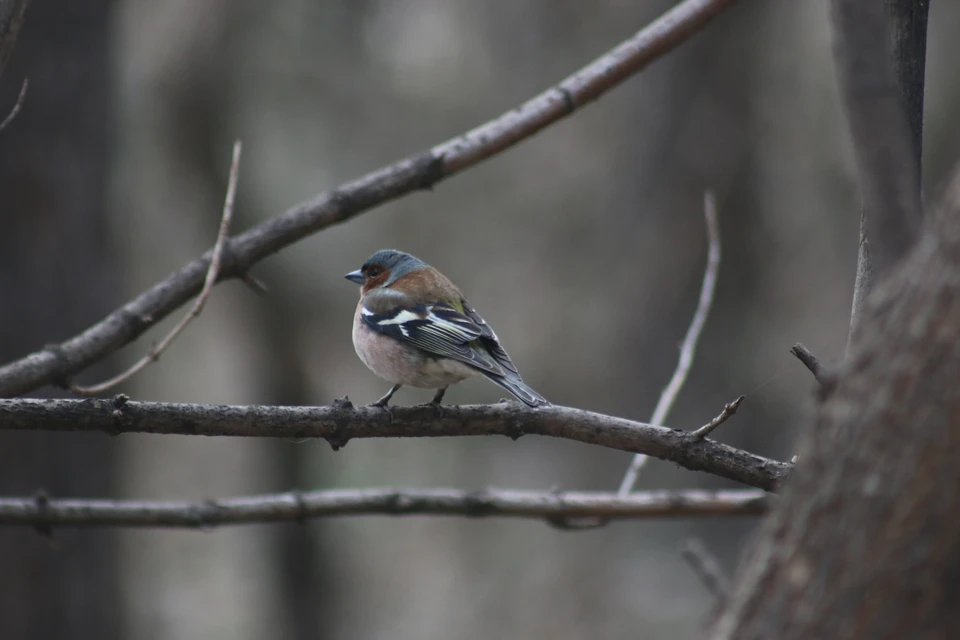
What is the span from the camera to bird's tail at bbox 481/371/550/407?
348cm

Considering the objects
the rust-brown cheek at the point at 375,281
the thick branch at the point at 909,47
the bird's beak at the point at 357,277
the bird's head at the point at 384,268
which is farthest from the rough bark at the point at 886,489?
the bird's beak at the point at 357,277

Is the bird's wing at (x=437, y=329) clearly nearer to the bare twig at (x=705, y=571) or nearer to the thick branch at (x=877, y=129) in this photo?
the bare twig at (x=705, y=571)

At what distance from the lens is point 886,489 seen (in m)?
1.63

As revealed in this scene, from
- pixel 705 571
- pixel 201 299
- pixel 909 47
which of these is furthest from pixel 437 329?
pixel 909 47

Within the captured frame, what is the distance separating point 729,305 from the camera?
1220 centimetres

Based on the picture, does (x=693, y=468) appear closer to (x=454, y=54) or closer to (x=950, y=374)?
(x=950, y=374)

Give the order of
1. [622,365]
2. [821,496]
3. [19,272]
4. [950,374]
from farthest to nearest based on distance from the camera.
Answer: [622,365] < [19,272] < [821,496] < [950,374]

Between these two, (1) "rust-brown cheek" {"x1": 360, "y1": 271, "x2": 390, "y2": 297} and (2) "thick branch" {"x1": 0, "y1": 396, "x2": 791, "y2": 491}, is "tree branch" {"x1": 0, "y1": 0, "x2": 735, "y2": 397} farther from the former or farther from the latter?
(1) "rust-brown cheek" {"x1": 360, "y1": 271, "x2": 390, "y2": 297}

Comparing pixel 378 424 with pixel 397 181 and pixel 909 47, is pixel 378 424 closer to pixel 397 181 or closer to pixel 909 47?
pixel 397 181

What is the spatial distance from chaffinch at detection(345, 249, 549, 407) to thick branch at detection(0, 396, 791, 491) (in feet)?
2.55

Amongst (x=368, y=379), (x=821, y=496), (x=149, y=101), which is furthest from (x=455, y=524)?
(x=821, y=496)

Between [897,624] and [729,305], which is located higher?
Answer: [729,305]

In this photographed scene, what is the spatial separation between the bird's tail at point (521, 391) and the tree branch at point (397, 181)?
96 centimetres

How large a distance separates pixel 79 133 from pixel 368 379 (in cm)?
890
